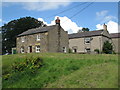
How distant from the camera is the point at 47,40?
4084cm

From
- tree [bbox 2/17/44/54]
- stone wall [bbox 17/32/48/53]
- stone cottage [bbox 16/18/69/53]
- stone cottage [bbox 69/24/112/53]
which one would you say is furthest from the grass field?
tree [bbox 2/17/44/54]

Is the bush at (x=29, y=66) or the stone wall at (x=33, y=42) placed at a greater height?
the stone wall at (x=33, y=42)

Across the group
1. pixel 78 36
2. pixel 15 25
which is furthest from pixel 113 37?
pixel 15 25

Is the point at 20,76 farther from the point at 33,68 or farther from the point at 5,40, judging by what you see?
the point at 5,40

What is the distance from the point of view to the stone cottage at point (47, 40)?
4126 cm

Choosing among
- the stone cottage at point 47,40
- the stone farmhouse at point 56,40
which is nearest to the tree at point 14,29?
the stone farmhouse at point 56,40

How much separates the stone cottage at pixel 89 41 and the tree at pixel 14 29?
92.1ft

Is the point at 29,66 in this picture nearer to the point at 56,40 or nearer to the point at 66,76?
the point at 66,76

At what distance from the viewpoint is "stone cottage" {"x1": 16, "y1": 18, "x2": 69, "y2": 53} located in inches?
1624

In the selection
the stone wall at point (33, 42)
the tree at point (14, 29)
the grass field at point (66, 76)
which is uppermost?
the tree at point (14, 29)

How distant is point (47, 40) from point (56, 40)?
9.73ft

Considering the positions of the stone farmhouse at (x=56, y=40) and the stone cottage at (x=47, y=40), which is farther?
the stone farmhouse at (x=56, y=40)

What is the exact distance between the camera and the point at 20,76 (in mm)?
14516

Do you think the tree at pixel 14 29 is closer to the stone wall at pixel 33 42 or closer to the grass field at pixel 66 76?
the stone wall at pixel 33 42
